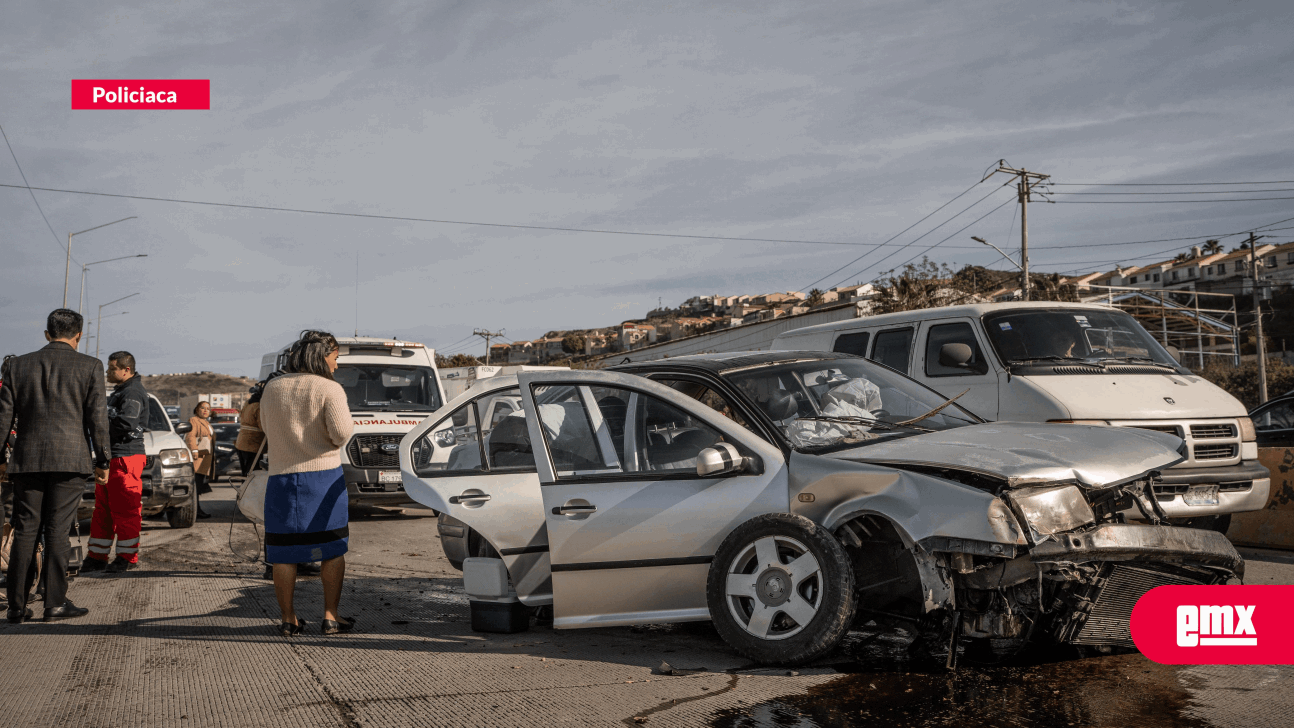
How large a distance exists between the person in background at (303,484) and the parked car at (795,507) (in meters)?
0.48

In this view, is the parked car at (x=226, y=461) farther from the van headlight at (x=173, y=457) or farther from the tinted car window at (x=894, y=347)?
the tinted car window at (x=894, y=347)

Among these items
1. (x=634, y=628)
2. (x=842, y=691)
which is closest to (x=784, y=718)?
(x=842, y=691)

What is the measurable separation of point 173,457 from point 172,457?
1 cm

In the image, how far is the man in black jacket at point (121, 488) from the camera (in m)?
7.37

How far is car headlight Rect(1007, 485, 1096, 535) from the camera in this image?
3738mm

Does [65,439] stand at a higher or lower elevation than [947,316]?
lower

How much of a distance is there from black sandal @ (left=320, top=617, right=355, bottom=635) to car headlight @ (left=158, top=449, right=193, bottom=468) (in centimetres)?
595

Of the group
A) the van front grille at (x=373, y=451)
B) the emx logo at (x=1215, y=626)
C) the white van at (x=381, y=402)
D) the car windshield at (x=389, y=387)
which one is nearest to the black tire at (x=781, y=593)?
the emx logo at (x=1215, y=626)

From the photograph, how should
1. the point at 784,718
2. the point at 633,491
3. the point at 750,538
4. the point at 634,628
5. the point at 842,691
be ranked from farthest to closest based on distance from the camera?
the point at 634,628 → the point at 633,491 → the point at 750,538 → the point at 842,691 → the point at 784,718

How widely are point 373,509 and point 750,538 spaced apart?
10.8 m

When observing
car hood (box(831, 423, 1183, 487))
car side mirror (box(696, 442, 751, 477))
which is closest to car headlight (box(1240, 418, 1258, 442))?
car hood (box(831, 423, 1183, 487))

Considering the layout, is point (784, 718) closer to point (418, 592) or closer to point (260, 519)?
point (418, 592)

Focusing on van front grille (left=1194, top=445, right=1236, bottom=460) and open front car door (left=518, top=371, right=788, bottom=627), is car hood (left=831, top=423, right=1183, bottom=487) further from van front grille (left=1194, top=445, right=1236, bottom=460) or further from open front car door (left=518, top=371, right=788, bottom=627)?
van front grille (left=1194, top=445, right=1236, bottom=460)

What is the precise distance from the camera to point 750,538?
14.1ft
